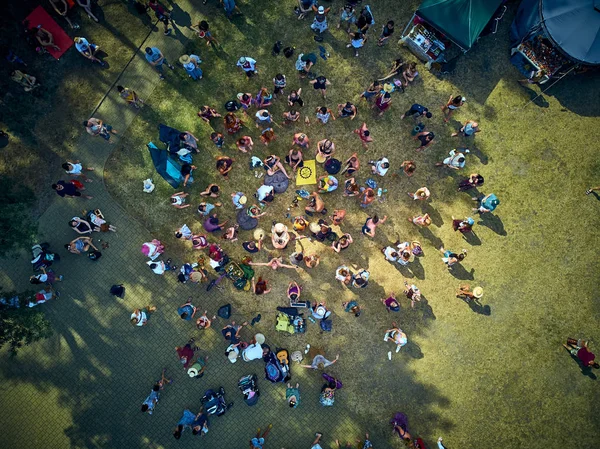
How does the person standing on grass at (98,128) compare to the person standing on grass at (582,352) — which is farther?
the person standing on grass at (582,352)

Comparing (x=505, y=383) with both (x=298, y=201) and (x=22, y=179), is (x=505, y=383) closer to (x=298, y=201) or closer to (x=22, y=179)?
(x=298, y=201)

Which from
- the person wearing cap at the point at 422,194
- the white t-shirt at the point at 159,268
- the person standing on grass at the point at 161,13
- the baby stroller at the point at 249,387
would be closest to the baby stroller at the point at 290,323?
the baby stroller at the point at 249,387

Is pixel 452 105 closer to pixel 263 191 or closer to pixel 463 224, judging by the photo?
pixel 463 224

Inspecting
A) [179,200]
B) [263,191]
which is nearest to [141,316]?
[179,200]

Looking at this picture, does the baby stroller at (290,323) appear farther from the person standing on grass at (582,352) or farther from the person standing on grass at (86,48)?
the person standing on grass at (86,48)

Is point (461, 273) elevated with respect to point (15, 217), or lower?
elevated

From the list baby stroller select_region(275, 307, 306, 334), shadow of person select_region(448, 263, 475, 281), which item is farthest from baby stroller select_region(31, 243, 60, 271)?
shadow of person select_region(448, 263, 475, 281)

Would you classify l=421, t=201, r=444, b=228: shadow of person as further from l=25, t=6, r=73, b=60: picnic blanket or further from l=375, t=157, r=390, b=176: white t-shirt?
l=25, t=6, r=73, b=60: picnic blanket
